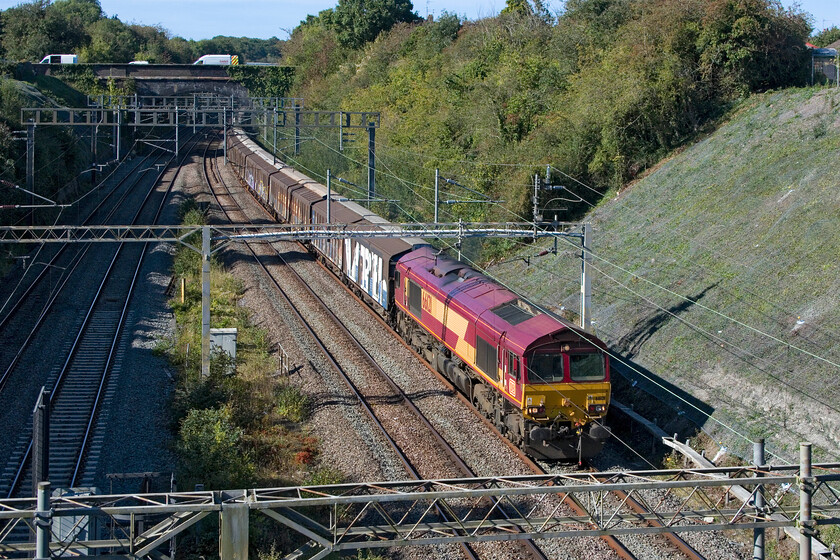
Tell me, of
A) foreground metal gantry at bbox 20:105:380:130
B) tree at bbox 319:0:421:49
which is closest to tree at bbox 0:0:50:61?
tree at bbox 319:0:421:49

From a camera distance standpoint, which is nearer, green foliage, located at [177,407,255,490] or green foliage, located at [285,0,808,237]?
green foliage, located at [177,407,255,490]

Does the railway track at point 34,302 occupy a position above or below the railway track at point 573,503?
above

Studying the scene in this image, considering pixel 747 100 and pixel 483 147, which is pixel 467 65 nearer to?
pixel 483 147

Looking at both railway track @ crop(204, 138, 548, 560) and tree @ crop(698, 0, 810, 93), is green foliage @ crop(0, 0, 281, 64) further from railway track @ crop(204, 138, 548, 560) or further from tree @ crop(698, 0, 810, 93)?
tree @ crop(698, 0, 810, 93)

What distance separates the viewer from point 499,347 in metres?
16.4

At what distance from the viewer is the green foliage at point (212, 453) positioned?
48.2 feet

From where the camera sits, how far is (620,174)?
106ft

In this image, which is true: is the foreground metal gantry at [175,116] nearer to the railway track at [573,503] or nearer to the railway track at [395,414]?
the railway track at [395,414]

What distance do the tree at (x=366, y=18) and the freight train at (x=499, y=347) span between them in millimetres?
59959

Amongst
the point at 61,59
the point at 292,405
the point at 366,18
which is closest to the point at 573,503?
the point at 292,405

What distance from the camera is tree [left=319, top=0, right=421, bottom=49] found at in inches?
3226

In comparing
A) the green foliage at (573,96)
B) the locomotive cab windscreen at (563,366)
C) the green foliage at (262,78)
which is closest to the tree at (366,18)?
the green foliage at (262,78)

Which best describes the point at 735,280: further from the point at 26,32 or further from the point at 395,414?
the point at 26,32

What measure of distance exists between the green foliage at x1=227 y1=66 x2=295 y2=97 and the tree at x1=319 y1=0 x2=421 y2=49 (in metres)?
7.22
